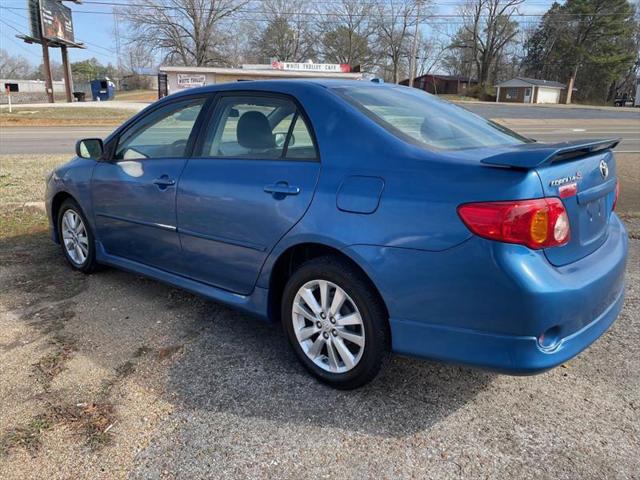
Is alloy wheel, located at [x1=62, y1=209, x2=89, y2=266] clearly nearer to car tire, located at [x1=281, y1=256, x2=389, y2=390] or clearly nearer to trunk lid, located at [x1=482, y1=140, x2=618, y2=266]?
car tire, located at [x1=281, y1=256, x2=389, y2=390]

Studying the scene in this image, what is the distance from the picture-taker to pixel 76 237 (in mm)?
4723

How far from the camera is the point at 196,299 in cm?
421

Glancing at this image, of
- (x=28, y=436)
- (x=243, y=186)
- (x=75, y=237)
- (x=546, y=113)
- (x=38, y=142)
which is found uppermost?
(x=243, y=186)

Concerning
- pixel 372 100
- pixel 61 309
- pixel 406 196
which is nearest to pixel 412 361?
pixel 406 196

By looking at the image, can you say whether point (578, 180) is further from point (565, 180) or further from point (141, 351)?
point (141, 351)

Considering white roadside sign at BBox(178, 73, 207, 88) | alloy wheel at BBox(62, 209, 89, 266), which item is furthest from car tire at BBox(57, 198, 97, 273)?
white roadside sign at BBox(178, 73, 207, 88)

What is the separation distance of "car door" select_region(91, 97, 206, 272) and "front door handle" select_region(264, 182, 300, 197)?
865mm

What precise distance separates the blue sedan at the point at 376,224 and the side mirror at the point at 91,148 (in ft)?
1.61

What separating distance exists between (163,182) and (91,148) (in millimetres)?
1104

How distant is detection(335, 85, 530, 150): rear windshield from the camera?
2.91 metres

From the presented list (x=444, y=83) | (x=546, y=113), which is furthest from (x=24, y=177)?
(x=444, y=83)

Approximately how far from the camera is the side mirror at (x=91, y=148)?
436cm

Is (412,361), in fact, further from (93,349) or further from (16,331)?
(16,331)

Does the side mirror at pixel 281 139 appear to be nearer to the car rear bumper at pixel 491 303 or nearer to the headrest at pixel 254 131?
the headrest at pixel 254 131
